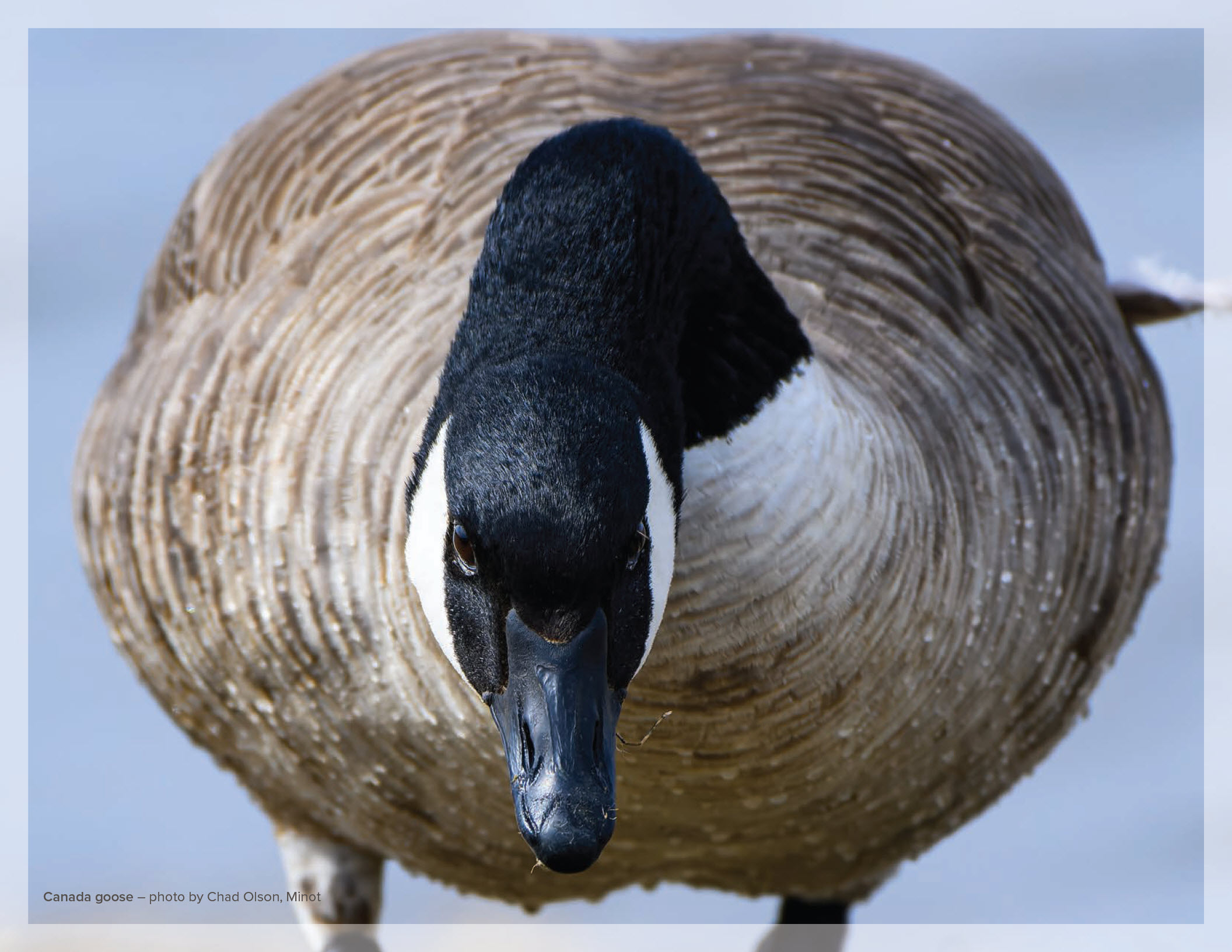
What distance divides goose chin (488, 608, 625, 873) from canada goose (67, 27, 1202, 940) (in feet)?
1.04

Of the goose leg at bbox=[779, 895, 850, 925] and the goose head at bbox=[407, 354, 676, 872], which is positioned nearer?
the goose head at bbox=[407, 354, 676, 872]

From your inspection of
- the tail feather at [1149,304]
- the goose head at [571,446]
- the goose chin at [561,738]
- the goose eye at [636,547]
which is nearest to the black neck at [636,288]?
the goose head at [571,446]

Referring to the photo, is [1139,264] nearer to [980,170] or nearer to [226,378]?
[980,170]

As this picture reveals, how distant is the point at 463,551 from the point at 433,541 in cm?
11

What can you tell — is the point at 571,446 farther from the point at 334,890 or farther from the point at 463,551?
the point at 334,890

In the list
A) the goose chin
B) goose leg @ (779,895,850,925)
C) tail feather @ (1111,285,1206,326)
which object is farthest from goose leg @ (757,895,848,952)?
the goose chin

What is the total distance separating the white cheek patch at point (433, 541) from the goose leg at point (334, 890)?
1202mm

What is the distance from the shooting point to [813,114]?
9.03 ft

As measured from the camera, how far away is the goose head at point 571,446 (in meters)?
1.69

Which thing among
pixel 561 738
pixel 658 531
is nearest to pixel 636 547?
pixel 658 531

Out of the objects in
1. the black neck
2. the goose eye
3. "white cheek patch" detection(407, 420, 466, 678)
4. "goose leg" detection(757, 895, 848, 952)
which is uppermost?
the black neck

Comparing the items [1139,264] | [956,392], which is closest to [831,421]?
[956,392]

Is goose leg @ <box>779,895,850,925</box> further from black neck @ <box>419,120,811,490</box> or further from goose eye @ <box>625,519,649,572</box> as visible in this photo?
goose eye @ <box>625,519,649,572</box>

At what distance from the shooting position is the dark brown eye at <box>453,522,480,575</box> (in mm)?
1746
